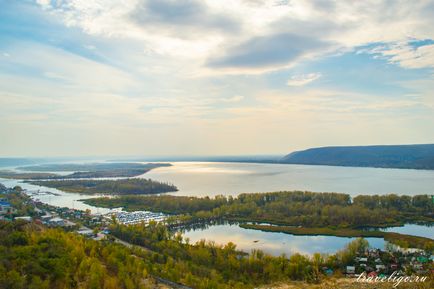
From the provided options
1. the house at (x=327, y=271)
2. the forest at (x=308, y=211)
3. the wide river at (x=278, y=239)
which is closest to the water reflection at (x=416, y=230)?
the wide river at (x=278, y=239)

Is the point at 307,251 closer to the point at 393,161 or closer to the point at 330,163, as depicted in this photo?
the point at 393,161

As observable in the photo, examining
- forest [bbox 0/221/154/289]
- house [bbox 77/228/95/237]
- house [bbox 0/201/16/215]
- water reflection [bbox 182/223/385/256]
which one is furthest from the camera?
house [bbox 0/201/16/215]

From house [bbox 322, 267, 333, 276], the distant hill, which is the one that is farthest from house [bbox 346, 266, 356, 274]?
the distant hill

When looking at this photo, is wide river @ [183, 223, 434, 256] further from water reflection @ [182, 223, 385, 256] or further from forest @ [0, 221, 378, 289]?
forest @ [0, 221, 378, 289]

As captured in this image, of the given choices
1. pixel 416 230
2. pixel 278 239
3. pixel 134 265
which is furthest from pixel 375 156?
pixel 134 265

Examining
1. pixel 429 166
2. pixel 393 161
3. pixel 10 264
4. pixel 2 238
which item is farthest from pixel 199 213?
pixel 393 161

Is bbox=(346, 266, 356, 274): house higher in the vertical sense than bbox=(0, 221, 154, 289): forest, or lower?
lower

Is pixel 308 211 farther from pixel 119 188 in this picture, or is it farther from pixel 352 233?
pixel 119 188

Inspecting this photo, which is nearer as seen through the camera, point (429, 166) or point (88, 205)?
point (88, 205)
